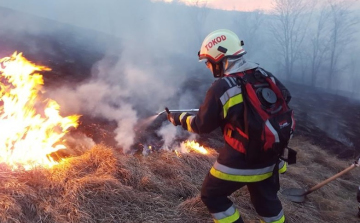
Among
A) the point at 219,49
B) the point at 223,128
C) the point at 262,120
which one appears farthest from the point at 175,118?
the point at 262,120

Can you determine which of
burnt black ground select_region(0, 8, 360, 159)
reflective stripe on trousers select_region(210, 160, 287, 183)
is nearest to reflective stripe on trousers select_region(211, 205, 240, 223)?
reflective stripe on trousers select_region(210, 160, 287, 183)

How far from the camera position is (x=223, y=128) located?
249cm

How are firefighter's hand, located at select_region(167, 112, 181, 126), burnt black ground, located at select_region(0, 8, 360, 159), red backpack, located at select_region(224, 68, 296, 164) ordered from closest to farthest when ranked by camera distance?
red backpack, located at select_region(224, 68, 296, 164) → firefighter's hand, located at select_region(167, 112, 181, 126) → burnt black ground, located at select_region(0, 8, 360, 159)

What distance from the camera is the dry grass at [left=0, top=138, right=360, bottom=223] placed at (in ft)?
10.1

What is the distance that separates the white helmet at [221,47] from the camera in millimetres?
2549

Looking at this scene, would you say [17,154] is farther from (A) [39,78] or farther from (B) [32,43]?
(B) [32,43]

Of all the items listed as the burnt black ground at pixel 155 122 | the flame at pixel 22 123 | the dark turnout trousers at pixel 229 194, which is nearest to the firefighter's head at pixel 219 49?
the dark turnout trousers at pixel 229 194

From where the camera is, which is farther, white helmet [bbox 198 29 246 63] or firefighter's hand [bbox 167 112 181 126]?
firefighter's hand [bbox 167 112 181 126]

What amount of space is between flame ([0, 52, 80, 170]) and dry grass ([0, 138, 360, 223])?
1.19ft

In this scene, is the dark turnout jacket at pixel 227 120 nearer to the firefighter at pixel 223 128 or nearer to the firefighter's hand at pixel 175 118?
the firefighter at pixel 223 128

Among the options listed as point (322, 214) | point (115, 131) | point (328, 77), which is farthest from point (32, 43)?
point (328, 77)

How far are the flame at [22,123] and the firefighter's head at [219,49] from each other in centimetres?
275

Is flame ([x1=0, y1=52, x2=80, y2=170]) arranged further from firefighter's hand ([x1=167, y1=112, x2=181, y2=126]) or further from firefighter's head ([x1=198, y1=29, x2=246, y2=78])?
firefighter's head ([x1=198, y1=29, x2=246, y2=78])

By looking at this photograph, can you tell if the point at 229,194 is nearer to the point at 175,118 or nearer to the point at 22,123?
the point at 175,118
